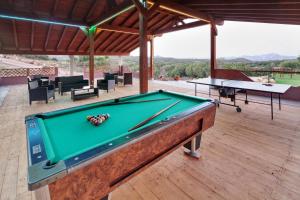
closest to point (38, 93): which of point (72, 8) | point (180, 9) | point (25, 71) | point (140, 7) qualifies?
point (72, 8)

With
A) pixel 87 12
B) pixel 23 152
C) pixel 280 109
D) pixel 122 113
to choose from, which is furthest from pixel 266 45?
pixel 23 152

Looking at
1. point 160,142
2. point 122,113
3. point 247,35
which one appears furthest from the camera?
point 247,35

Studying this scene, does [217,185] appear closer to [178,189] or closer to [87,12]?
[178,189]

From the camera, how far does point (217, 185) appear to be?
1.90 metres

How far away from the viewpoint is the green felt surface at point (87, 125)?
1.30 m

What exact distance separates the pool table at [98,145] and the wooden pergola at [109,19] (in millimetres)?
2625

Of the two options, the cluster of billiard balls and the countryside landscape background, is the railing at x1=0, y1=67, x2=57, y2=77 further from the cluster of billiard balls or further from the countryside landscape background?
the cluster of billiard balls

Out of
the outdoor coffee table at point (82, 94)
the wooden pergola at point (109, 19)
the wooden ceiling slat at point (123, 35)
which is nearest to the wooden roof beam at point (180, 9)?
the wooden pergola at point (109, 19)

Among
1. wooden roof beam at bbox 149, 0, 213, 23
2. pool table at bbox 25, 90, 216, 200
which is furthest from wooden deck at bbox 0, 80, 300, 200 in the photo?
wooden roof beam at bbox 149, 0, 213, 23

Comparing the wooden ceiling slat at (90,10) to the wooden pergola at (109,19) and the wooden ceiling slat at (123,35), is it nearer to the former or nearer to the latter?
the wooden pergola at (109,19)

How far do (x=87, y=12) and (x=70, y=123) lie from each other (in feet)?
23.3

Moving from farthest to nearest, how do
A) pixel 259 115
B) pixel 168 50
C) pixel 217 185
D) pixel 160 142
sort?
1. pixel 168 50
2. pixel 259 115
3. pixel 217 185
4. pixel 160 142

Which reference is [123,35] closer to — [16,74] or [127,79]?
[127,79]

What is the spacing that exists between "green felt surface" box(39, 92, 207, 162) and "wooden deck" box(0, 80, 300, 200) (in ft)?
2.48
